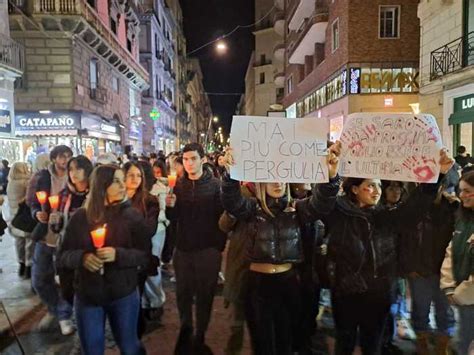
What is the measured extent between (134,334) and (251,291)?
3.18 ft

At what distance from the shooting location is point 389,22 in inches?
820

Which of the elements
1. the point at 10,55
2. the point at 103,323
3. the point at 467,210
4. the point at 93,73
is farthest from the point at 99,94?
the point at 467,210

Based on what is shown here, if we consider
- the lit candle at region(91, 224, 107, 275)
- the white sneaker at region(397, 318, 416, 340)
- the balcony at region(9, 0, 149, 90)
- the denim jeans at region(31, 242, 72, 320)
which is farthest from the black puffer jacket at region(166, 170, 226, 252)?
the balcony at region(9, 0, 149, 90)

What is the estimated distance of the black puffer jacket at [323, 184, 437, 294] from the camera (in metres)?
3.48

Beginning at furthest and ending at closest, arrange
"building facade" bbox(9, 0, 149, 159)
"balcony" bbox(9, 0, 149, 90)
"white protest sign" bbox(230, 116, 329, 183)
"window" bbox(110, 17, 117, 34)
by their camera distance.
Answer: "window" bbox(110, 17, 117, 34)
"building facade" bbox(9, 0, 149, 159)
"balcony" bbox(9, 0, 149, 90)
"white protest sign" bbox(230, 116, 329, 183)

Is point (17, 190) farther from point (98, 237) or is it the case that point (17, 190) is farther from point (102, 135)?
point (102, 135)

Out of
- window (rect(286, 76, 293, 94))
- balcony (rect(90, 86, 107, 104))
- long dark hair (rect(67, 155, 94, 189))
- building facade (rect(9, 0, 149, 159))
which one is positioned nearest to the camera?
long dark hair (rect(67, 155, 94, 189))

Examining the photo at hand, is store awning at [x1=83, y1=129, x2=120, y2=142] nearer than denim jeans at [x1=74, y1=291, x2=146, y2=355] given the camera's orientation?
No

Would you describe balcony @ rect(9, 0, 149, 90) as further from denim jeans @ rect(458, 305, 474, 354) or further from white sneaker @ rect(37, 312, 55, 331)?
denim jeans @ rect(458, 305, 474, 354)

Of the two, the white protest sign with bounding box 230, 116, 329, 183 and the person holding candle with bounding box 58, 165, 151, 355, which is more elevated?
the white protest sign with bounding box 230, 116, 329, 183

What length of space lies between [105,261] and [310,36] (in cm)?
2579

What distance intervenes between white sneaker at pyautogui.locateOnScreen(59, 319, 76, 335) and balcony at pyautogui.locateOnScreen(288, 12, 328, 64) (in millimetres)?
22043

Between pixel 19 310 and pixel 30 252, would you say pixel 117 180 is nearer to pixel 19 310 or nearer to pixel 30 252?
pixel 19 310

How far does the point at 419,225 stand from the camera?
4.15 meters
